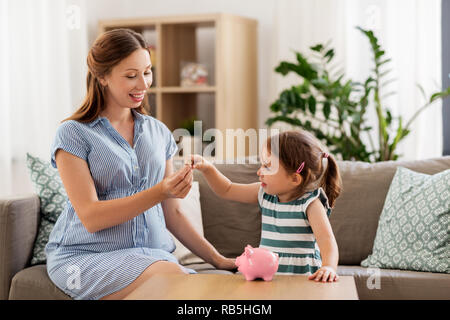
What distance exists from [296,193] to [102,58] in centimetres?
68

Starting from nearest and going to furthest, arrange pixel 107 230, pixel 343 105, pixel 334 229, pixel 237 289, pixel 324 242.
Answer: pixel 237 289 → pixel 324 242 → pixel 107 230 → pixel 334 229 → pixel 343 105

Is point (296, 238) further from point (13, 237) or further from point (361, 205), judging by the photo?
point (13, 237)

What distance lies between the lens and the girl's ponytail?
1721 mm

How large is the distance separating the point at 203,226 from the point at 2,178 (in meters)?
1.30

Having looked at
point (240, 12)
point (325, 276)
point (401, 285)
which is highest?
point (240, 12)

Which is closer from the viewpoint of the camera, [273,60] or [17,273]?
[17,273]

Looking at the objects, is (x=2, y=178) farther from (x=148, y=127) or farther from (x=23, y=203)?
(x=148, y=127)

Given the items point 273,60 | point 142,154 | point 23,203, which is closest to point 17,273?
point 23,203

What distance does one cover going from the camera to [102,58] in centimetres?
175

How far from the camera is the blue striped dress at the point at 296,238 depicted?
1.66 metres

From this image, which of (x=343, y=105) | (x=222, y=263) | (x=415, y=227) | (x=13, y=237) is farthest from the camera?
(x=343, y=105)

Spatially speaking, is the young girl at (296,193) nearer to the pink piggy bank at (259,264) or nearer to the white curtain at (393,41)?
the pink piggy bank at (259,264)

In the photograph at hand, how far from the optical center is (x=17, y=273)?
2062 mm

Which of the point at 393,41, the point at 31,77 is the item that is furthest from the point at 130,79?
the point at 393,41
